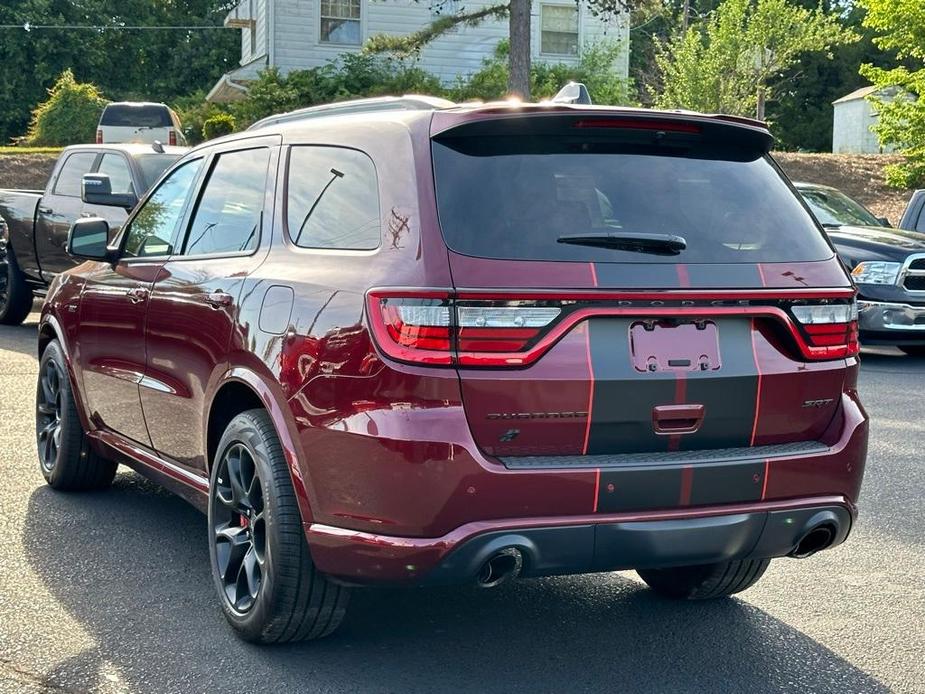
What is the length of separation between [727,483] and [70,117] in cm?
3916

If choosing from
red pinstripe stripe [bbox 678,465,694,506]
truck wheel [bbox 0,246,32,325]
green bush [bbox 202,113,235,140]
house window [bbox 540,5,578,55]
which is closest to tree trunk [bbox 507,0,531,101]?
green bush [bbox 202,113,235,140]

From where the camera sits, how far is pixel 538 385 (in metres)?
3.84

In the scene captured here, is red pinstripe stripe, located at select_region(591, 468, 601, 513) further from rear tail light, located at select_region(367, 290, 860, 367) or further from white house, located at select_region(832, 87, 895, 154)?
white house, located at select_region(832, 87, 895, 154)

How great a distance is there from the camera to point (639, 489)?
395 centimetres

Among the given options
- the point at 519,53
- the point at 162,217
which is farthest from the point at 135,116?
the point at 162,217

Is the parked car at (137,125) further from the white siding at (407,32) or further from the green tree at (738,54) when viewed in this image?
the green tree at (738,54)

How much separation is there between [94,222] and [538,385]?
3104 mm

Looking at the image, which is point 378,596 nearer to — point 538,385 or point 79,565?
point 79,565

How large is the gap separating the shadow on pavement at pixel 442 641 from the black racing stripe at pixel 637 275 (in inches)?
50.9

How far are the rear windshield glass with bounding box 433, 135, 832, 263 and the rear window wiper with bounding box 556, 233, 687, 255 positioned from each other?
0.01m

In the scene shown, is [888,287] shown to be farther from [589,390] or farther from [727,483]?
[589,390]

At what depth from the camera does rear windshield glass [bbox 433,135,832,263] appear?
400cm

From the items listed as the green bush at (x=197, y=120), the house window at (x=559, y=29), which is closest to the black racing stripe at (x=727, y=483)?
the green bush at (x=197, y=120)

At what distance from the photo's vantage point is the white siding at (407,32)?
33.6 metres
